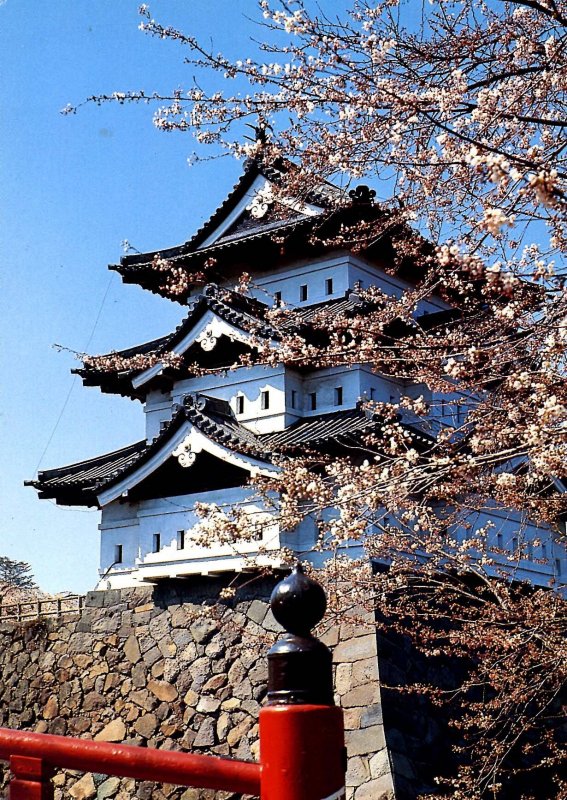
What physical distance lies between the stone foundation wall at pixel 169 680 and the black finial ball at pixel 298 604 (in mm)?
8697

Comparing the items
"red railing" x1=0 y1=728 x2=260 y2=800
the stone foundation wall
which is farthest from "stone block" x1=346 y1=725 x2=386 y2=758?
"red railing" x1=0 y1=728 x2=260 y2=800

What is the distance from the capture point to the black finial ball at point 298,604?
6.45ft

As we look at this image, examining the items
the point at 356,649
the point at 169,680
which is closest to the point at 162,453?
the point at 169,680

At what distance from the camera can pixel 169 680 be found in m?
12.5

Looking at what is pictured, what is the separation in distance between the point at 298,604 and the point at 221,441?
33.8 feet

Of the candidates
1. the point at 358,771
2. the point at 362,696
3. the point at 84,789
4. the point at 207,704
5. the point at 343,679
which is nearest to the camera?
the point at 358,771

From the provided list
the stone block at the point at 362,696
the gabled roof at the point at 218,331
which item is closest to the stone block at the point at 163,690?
the stone block at the point at 362,696

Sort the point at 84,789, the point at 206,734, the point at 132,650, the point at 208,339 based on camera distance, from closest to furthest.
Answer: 1. the point at 206,734
2. the point at 84,789
3. the point at 132,650
4. the point at 208,339

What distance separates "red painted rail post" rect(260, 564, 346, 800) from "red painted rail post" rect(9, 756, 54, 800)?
0.52 meters

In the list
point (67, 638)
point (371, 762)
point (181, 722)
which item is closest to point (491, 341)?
point (371, 762)

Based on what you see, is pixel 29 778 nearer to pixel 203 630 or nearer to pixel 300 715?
pixel 300 715

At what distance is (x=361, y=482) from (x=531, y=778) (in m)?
8.52

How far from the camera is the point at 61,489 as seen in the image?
1487 centimetres

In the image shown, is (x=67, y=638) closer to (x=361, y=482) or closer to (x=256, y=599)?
(x=256, y=599)
